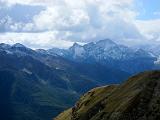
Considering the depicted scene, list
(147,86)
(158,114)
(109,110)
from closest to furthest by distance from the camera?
(158,114) → (147,86) → (109,110)

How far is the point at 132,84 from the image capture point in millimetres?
135875

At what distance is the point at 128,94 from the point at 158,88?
14.7 metres

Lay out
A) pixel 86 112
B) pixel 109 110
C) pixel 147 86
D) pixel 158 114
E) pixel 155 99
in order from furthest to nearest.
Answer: pixel 86 112 → pixel 109 110 → pixel 147 86 → pixel 155 99 → pixel 158 114

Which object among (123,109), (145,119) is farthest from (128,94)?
(145,119)

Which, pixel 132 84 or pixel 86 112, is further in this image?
pixel 86 112

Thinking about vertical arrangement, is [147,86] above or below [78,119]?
above

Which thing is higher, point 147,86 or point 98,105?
point 147,86

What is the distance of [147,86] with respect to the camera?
380 ft

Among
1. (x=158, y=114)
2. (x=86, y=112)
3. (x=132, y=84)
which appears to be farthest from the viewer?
(x=86, y=112)

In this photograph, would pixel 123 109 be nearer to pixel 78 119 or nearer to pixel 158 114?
pixel 158 114

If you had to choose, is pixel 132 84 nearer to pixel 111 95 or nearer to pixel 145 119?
pixel 111 95

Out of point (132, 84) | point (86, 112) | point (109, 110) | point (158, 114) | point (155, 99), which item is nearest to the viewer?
point (158, 114)

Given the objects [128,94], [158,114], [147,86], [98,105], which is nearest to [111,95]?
[98,105]

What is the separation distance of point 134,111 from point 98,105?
3994cm
